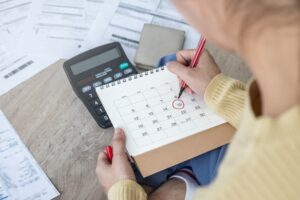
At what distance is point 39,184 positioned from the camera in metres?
0.69

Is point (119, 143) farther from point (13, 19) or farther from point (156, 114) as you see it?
point (13, 19)

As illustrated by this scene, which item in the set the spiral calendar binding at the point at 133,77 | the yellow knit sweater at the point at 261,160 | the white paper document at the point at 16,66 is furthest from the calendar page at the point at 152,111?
the yellow knit sweater at the point at 261,160

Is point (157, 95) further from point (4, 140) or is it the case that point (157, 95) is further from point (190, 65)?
point (4, 140)

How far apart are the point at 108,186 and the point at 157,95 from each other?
18cm

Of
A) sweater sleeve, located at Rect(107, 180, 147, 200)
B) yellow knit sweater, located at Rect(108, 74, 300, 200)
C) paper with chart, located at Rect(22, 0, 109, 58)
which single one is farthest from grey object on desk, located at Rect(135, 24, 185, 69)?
yellow knit sweater, located at Rect(108, 74, 300, 200)

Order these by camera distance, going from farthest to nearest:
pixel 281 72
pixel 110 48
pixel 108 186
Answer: pixel 110 48
pixel 108 186
pixel 281 72

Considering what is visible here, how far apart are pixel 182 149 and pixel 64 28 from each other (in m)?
0.36

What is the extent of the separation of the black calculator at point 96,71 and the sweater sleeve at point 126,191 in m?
0.12

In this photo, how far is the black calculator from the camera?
747mm

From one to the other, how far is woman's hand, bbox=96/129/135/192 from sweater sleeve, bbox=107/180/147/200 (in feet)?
0.04

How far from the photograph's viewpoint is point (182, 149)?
2.27 feet

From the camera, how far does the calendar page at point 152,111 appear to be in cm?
70


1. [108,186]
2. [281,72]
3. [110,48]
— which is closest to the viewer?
[281,72]

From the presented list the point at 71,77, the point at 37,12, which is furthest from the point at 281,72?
the point at 37,12
